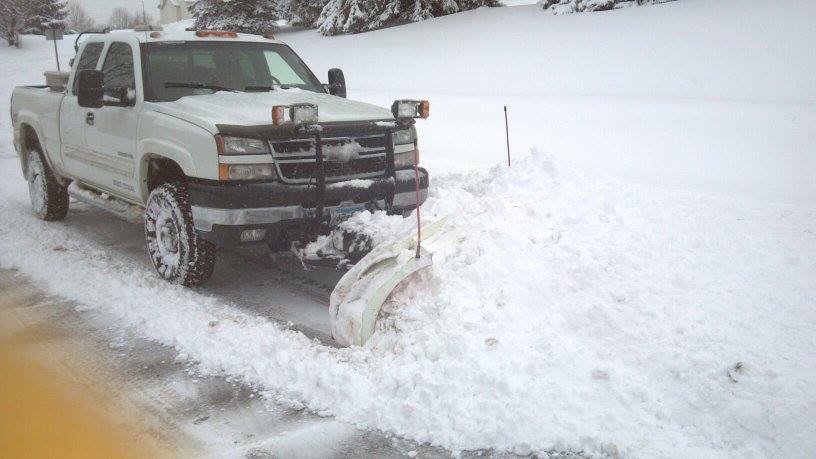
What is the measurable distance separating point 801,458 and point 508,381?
1.30 metres

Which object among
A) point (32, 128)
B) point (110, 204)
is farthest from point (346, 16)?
point (110, 204)

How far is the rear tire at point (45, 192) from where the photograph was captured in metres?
7.30

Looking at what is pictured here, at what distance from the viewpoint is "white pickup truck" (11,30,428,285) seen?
4.60m

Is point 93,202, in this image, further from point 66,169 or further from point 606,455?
point 606,455

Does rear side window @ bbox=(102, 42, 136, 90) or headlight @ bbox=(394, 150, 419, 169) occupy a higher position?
rear side window @ bbox=(102, 42, 136, 90)

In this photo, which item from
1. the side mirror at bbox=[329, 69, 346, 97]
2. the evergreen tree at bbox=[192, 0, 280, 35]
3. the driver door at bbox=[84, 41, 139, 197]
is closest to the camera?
the driver door at bbox=[84, 41, 139, 197]

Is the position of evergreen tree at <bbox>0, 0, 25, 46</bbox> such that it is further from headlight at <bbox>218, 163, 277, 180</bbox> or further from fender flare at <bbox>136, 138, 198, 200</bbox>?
headlight at <bbox>218, 163, 277, 180</bbox>

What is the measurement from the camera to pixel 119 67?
Result: 232 inches

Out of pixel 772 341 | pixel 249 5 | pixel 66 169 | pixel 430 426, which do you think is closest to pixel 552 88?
pixel 66 169

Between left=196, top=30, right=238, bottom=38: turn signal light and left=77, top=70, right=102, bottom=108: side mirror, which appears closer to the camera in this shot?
left=77, top=70, right=102, bottom=108: side mirror

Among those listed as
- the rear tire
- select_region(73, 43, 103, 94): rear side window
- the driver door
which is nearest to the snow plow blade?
the driver door

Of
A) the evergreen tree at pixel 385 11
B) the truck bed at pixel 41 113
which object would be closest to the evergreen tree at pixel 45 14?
the evergreen tree at pixel 385 11

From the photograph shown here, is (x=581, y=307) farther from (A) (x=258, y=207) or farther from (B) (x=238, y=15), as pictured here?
(B) (x=238, y=15)

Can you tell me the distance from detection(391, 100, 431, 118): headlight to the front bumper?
0.66m
